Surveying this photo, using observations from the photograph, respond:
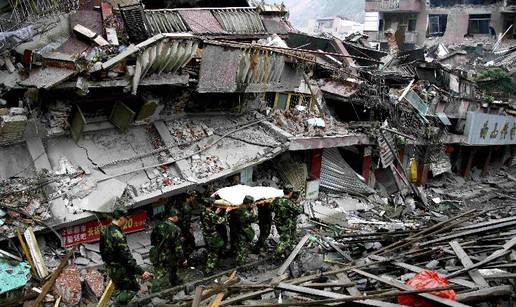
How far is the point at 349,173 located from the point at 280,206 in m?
7.21

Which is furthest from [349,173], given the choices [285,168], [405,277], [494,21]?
[494,21]

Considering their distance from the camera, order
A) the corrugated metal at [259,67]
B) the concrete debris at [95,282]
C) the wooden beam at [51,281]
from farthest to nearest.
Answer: the corrugated metal at [259,67]
the concrete debris at [95,282]
the wooden beam at [51,281]

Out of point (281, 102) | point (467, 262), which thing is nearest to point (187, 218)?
point (467, 262)

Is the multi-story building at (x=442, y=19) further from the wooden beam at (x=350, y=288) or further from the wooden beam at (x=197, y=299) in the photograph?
the wooden beam at (x=197, y=299)

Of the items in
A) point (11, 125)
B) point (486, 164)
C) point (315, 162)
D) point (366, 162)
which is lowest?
point (486, 164)

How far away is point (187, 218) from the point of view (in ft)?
34.7

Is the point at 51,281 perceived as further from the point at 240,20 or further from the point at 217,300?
the point at 240,20

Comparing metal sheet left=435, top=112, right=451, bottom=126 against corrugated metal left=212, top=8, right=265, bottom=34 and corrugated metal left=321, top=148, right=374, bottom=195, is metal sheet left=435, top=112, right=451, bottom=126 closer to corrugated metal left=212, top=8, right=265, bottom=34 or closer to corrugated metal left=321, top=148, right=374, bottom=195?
corrugated metal left=321, top=148, right=374, bottom=195

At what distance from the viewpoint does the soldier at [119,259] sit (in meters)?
8.54

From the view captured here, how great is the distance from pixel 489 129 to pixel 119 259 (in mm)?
19150

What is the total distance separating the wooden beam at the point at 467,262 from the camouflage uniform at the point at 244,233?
376 cm

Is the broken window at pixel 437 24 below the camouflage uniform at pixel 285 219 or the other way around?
the other way around

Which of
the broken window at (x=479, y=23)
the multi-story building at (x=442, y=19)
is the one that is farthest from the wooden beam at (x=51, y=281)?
the broken window at (x=479, y=23)

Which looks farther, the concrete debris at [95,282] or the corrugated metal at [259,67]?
the corrugated metal at [259,67]
